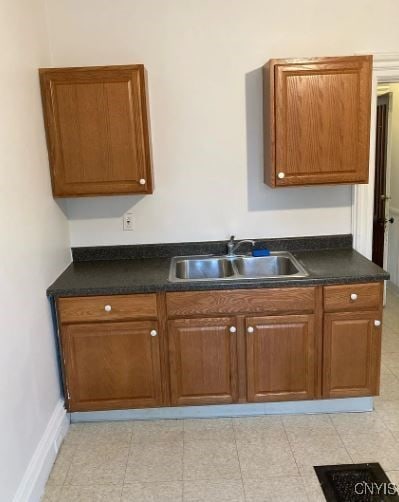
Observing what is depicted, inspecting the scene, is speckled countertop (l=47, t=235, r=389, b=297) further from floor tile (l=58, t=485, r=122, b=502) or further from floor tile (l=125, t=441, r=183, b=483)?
floor tile (l=58, t=485, r=122, b=502)

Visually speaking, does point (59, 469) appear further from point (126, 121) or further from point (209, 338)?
point (126, 121)

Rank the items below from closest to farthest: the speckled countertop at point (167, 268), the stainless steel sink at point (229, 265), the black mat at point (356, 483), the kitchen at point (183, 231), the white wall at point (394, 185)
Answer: the black mat at point (356, 483) < the kitchen at point (183, 231) < the speckled countertop at point (167, 268) < the stainless steel sink at point (229, 265) < the white wall at point (394, 185)

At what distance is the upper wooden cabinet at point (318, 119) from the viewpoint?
260 centimetres

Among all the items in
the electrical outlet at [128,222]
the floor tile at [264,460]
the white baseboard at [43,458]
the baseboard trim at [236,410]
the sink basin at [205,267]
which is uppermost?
the electrical outlet at [128,222]

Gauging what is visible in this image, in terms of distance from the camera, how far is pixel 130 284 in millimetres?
2562

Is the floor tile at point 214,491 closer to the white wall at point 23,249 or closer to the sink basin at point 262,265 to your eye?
the white wall at point 23,249

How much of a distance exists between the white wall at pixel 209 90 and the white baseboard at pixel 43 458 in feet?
3.69

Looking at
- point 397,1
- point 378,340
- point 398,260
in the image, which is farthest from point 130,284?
point 398,260

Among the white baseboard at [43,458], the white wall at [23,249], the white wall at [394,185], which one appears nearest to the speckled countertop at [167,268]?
the white wall at [23,249]

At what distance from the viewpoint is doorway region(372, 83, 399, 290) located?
4441mm

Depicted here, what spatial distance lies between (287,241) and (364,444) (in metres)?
1.31

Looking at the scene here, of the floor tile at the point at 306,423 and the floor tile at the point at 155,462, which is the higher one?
the floor tile at the point at 155,462

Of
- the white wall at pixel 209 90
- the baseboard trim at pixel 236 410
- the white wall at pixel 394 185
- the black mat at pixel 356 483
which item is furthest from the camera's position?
the white wall at pixel 394 185

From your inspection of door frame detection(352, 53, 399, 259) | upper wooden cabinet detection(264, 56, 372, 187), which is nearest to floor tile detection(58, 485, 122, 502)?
upper wooden cabinet detection(264, 56, 372, 187)
